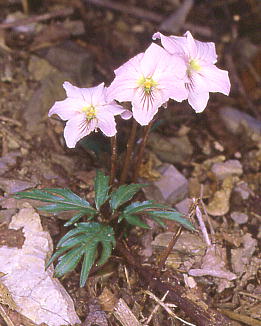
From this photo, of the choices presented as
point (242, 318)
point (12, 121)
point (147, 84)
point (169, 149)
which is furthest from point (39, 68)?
point (242, 318)

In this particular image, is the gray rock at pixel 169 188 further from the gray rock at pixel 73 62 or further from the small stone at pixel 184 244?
the gray rock at pixel 73 62

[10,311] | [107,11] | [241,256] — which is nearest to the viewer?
[10,311]

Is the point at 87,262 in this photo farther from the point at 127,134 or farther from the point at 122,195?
the point at 127,134

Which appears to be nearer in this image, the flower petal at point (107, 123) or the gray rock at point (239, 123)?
the flower petal at point (107, 123)

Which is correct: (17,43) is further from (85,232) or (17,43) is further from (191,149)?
(85,232)

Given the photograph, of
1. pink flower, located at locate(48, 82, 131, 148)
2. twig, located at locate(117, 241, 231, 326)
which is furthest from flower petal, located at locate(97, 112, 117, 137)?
twig, located at locate(117, 241, 231, 326)

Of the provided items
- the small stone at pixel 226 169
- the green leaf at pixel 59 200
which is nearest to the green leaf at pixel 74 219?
the green leaf at pixel 59 200

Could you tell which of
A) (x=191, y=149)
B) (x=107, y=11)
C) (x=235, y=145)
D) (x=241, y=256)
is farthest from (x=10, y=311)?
(x=107, y=11)

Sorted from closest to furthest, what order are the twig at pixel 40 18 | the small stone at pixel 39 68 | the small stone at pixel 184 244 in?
the small stone at pixel 184 244 < the small stone at pixel 39 68 < the twig at pixel 40 18
